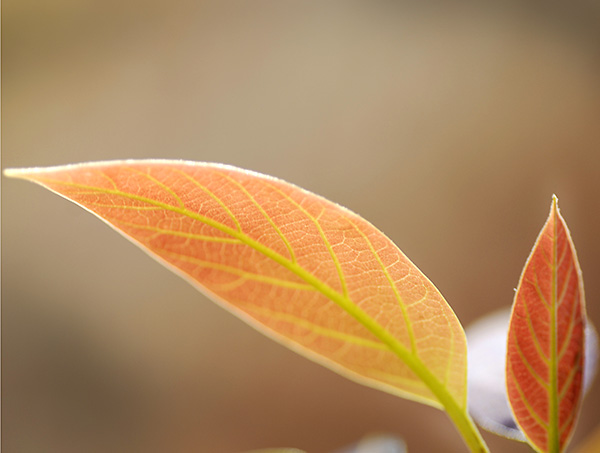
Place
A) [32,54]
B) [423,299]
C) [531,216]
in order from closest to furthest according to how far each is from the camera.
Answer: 1. [423,299]
2. [32,54]
3. [531,216]

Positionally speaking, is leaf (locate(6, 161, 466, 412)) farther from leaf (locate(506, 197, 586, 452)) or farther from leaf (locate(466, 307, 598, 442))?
leaf (locate(466, 307, 598, 442))

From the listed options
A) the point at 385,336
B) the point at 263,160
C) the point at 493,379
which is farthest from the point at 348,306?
the point at 263,160

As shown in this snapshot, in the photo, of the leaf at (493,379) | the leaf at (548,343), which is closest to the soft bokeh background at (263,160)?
the leaf at (493,379)

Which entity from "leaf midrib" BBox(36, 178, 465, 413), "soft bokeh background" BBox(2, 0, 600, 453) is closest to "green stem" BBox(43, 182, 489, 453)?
"leaf midrib" BBox(36, 178, 465, 413)

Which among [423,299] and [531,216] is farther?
[531,216]

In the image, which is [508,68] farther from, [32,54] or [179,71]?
[32,54]

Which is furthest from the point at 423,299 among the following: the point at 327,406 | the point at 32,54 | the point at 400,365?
the point at 32,54

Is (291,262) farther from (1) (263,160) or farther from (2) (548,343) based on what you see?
(1) (263,160)
